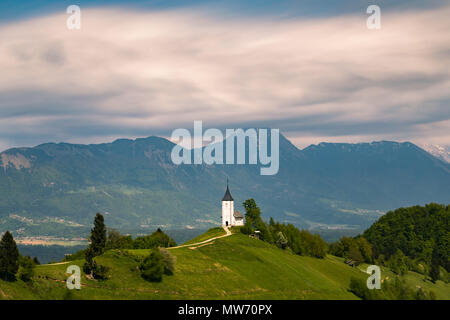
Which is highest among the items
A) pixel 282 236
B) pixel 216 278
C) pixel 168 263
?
pixel 168 263

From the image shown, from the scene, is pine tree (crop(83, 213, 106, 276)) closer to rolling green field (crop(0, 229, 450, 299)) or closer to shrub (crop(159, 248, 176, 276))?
rolling green field (crop(0, 229, 450, 299))

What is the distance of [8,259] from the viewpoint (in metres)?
88.2

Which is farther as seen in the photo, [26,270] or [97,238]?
[97,238]

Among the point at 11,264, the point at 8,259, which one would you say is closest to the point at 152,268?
the point at 11,264

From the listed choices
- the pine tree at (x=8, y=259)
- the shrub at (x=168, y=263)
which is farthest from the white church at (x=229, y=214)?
the pine tree at (x=8, y=259)

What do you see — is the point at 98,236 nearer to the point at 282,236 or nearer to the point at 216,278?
the point at 216,278

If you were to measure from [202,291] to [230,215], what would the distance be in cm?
7745

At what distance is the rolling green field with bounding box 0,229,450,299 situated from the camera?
92.6 m

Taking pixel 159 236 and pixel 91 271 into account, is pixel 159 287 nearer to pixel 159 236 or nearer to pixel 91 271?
pixel 91 271

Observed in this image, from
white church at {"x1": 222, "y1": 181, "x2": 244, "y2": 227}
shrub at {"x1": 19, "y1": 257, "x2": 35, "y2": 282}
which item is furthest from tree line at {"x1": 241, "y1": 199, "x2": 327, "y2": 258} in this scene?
shrub at {"x1": 19, "y1": 257, "x2": 35, "y2": 282}

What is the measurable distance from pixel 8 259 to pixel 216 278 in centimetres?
4783
